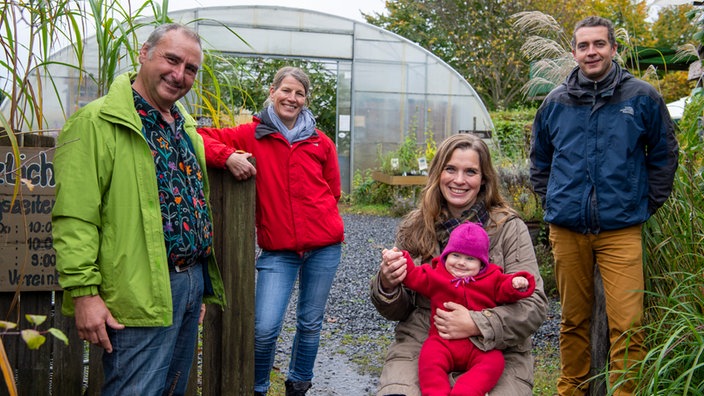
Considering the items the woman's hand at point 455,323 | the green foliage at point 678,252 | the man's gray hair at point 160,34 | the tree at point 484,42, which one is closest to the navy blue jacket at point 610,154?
the green foliage at point 678,252

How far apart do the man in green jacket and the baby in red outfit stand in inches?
29.2

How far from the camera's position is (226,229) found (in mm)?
2916

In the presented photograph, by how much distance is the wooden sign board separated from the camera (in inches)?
103

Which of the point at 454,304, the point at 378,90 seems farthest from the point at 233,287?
the point at 378,90

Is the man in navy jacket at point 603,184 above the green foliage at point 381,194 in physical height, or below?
above

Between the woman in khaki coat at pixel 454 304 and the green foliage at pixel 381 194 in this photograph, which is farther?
the green foliage at pixel 381 194

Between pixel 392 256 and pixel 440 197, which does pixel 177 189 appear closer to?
pixel 392 256

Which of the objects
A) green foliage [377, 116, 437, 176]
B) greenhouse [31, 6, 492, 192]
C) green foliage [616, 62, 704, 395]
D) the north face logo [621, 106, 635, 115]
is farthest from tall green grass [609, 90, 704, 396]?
greenhouse [31, 6, 492, 192]

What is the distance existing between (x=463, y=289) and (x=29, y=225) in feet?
5.49

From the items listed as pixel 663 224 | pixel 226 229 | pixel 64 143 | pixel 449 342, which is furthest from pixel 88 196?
pixel 663 224

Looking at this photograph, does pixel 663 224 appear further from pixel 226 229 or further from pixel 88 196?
pixel 88 196

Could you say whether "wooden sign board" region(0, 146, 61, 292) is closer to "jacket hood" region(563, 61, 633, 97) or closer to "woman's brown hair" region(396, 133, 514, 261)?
"woman's brown hair" region(396, 133, 514, 261)

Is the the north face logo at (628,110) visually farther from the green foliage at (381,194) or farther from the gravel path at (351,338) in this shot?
the green foliage at (381,194)

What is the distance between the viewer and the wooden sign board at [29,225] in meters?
2.61
